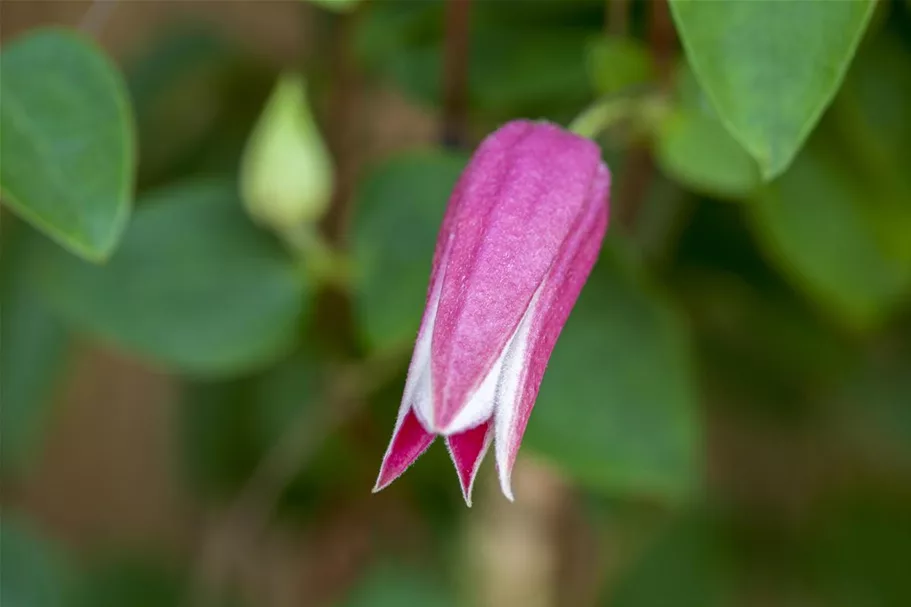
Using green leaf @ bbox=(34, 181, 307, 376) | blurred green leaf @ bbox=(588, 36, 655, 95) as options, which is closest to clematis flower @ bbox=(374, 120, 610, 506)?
blurred green leaf @ bbox=(588, 36, 655, 95)

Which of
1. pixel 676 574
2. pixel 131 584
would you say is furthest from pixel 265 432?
pixel 676 574

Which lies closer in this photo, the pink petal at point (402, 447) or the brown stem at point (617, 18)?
the pink petal at point (402, 447)

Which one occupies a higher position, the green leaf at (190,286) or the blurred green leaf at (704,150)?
the blurred green leaf at (704,150)

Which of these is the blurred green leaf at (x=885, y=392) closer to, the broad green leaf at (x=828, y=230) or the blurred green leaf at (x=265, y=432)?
the broad green leaf at (x=828, y=230)

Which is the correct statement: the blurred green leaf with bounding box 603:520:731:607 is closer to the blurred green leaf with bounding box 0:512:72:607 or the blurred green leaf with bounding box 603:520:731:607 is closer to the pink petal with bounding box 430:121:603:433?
the blurred green leaf with bounding box 0:512:72:607

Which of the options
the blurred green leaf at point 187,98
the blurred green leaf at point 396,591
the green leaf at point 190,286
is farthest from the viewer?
the blurred green leaf at point 187,98

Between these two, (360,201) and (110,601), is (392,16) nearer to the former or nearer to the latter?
(360,201)

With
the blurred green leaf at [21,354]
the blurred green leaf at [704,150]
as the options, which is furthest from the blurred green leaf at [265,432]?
the blurred green leaf at [704,150]
